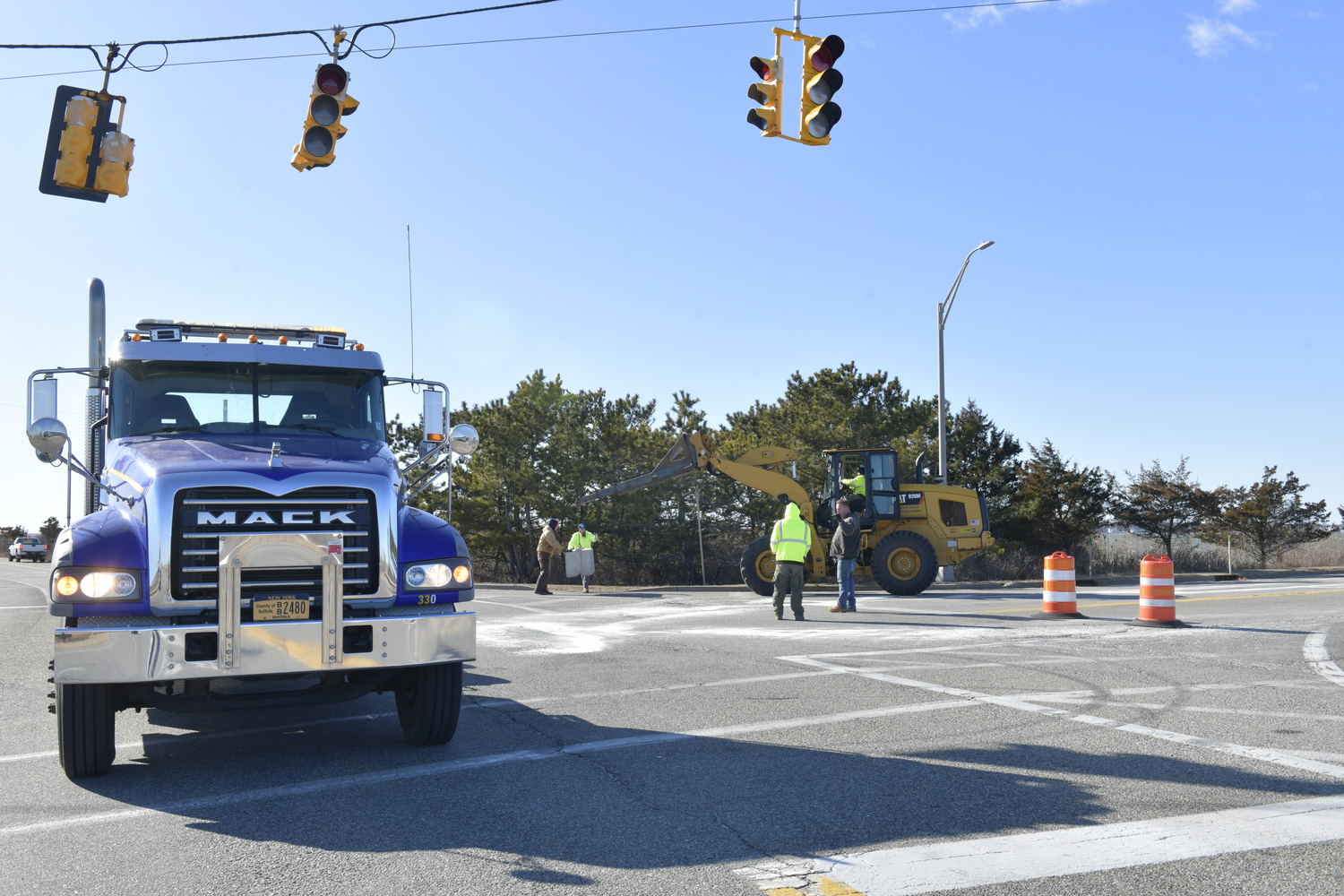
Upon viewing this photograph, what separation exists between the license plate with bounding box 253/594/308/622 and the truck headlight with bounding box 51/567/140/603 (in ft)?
2.04

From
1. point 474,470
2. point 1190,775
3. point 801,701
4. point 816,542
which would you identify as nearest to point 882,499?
point 816,542

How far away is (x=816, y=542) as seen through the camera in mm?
21500

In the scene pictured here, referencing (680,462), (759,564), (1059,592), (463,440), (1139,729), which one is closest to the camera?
(1139,729)

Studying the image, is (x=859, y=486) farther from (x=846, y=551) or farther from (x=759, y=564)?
(x=846, y=551)

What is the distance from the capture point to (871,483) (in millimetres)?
Result: 20922

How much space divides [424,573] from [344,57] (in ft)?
23.7

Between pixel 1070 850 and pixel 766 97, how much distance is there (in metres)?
8.63

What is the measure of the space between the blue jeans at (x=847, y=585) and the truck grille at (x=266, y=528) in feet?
36.5

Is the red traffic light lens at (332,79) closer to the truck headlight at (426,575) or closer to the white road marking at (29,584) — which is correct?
the truck headlight at (426,575)

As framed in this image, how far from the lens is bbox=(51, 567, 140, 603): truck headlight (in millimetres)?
5465

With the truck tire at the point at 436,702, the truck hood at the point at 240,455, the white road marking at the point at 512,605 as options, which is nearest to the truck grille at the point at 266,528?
the truck hood at the point at 240,455

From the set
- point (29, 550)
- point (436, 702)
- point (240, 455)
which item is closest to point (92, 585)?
point (240, 455)

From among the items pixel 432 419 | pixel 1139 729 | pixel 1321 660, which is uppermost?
pixel 432 419

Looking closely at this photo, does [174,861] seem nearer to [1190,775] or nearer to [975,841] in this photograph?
[975,841]
